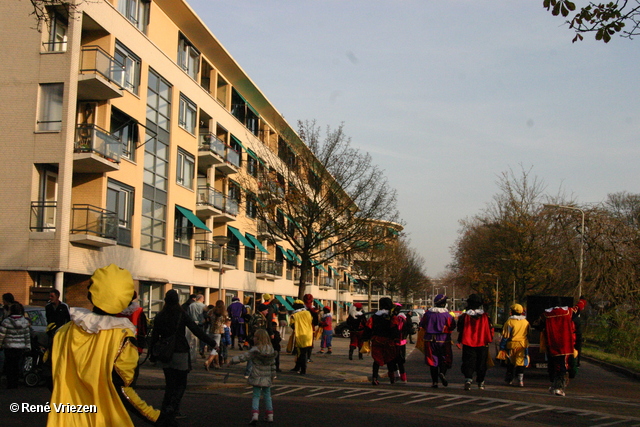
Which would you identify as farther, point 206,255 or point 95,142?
point 206,255

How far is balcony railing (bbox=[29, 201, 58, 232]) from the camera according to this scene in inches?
890

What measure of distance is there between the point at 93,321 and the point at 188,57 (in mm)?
31664

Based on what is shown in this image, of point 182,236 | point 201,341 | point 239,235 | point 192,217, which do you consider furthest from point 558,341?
point 239,235

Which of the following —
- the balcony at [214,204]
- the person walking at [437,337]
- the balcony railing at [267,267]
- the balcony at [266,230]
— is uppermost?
the balcony at [214,204]

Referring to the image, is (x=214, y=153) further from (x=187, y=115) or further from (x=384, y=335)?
(x=384, y=335)

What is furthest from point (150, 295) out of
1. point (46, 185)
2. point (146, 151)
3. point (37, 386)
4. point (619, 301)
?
point (619, 301)

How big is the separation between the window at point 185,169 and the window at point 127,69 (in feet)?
19.0

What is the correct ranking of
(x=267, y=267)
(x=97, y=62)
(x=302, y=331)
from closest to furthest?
1. (x=302, y=331)
2. (x=97, y=62)
3. (x=267, y=267)

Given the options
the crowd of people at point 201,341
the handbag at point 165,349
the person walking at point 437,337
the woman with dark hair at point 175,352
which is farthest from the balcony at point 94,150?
the handbag at point 165,349

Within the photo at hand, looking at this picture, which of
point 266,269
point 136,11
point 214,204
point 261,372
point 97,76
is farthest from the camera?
point 266,269

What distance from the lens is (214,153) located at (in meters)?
36.3

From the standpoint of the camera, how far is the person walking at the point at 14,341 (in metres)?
12.4

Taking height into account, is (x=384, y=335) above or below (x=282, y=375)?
above

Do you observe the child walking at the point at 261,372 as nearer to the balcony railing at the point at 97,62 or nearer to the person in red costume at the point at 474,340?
the person in red costume at the point at 474,340
